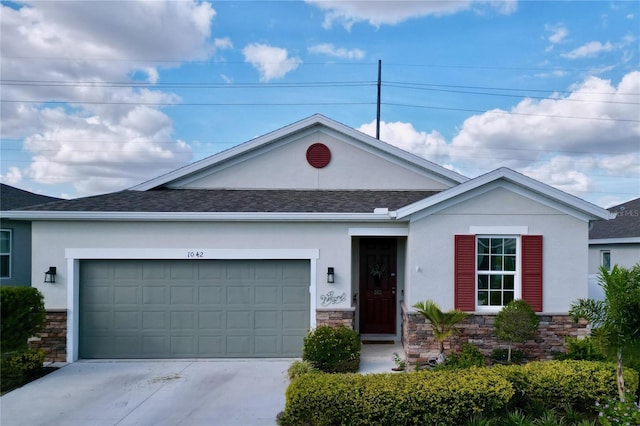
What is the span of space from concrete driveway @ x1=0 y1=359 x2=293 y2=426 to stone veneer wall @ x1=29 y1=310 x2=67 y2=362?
58cm

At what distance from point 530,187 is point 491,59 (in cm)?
906

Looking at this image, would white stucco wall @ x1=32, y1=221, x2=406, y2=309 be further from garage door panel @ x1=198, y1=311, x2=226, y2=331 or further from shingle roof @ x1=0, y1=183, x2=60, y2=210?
shingle roof @ x1=0, y1=183, x2=60, y2=210

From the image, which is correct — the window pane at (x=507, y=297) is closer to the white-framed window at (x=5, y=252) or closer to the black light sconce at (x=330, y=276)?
the black light sconce at (x=330, y=276)

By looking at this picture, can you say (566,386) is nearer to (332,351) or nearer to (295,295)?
(332,351)

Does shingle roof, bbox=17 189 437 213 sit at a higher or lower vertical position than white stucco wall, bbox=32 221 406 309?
higher

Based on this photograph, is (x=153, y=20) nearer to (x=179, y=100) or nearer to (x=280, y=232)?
(x=280, y=232)

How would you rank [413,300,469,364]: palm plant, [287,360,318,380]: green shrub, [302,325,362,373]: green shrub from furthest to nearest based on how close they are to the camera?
[302,325,362,373]: green shrub → [413,300,469,364]: palm plant → [287,360,318,380]: green shrub

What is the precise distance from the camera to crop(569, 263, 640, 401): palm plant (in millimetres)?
5340

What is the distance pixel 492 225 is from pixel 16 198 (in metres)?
17.3

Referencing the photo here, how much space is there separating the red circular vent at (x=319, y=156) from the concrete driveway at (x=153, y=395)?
18.0ft

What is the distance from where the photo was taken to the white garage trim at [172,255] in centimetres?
873

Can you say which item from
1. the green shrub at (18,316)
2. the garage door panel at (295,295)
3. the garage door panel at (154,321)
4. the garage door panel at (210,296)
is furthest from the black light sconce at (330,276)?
the green shrub at (18,316)

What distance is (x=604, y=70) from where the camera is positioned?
613 inches

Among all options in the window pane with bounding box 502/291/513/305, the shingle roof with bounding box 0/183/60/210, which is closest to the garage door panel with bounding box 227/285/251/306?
the window pane with bounding box 502/291/513/305
